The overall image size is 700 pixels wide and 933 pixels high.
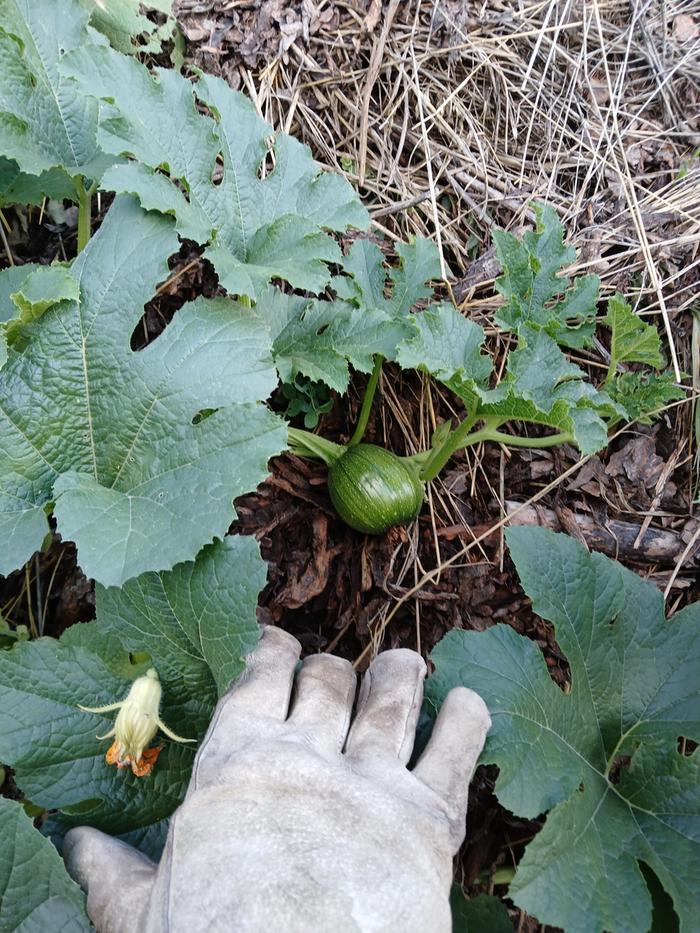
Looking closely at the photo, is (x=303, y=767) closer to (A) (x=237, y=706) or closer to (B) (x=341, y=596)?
(A) (x=237, y=706)

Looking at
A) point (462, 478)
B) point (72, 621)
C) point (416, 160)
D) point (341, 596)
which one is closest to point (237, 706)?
point (341, 596)

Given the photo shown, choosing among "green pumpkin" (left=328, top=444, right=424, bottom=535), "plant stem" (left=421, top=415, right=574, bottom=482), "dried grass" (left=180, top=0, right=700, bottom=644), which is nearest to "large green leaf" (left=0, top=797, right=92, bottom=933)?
"green pumpkin" (left=328, top=444, right=424, bottom=535)

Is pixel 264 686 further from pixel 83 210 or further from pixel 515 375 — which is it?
pixel 83 210

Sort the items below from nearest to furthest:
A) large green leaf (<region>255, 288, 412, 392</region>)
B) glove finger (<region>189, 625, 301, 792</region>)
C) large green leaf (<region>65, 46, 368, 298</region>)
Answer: glove finger (<region>189, 625, 301, 792</region>), large green leaf (<region>65, 46, 368, 298</region>), large green leaf (<region>255, 288, 412, 392</region>)

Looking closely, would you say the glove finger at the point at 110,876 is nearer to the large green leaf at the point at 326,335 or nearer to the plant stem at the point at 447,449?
the large green leaf at the point at 326,335

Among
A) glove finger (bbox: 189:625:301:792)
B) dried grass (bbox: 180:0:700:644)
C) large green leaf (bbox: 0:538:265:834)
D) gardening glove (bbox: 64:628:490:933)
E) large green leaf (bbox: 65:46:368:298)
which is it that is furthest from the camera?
dried grass (bbox: 180:0:700:644)

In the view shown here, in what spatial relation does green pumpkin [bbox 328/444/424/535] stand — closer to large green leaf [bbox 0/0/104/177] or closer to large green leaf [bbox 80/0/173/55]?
large green leaf [bbox 0/0/104/177]

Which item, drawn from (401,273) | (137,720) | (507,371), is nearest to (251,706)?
(137,720)
